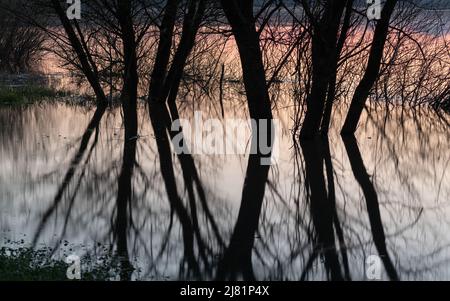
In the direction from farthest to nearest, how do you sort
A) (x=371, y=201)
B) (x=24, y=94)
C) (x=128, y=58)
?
(x=24, y=94), (x=128, y=58), (x=371, y=201)

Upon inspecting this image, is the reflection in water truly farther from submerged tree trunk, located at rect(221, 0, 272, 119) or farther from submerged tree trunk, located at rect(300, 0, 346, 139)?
submerged tree trunk, located at rect(221, 0, 272, 119)

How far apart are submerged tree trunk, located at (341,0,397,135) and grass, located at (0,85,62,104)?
386 inches

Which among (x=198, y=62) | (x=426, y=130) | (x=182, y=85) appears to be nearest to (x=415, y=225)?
(x=426, y=130)

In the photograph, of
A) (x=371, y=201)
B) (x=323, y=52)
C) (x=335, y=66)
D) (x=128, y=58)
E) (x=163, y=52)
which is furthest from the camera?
(x=163, y=52)

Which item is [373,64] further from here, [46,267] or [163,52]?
[46,267]

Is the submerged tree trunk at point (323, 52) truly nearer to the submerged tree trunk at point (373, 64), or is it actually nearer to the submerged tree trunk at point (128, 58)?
the submerged tree trunk at point (373, 64)

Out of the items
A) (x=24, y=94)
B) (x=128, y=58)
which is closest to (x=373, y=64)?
(x=128, y=58)

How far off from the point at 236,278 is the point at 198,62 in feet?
65.3

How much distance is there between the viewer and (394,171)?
12.4 meters

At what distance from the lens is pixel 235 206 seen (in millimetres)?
9812

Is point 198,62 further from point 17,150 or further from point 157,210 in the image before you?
point 157,210

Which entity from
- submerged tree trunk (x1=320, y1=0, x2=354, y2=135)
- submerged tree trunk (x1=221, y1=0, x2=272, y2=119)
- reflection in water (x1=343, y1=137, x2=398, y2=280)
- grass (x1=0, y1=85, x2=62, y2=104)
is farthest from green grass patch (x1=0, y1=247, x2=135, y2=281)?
grass (x1=0, y1=85, x2=62, y2=104)

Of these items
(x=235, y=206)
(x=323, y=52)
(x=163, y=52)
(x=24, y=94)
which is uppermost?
(x=163, y=52)

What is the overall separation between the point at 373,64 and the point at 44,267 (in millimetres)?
9395
